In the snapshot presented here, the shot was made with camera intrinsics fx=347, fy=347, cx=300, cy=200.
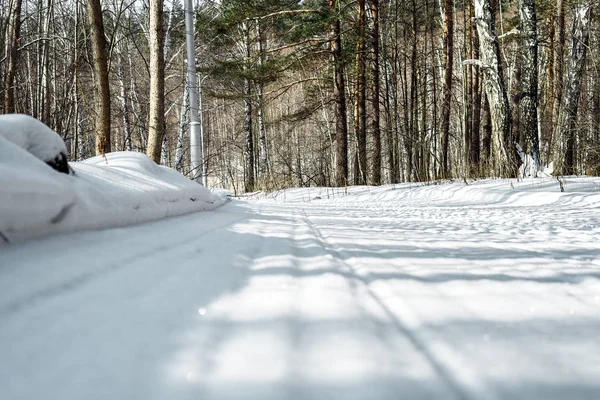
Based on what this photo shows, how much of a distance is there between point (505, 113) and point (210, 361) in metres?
6.00

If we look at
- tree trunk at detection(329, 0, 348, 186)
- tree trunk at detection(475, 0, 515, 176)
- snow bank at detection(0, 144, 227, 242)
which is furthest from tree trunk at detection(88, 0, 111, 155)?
tree trunk at detection(475, 0, 515, 176)

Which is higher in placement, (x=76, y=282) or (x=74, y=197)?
(x=74, y=197)

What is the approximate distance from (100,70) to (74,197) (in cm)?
457

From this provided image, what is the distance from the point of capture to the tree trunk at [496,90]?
527 cm

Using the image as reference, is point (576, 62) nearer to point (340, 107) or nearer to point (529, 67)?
point (529, 67)

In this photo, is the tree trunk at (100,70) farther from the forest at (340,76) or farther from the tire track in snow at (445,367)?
the tire track in snow at (445,367)

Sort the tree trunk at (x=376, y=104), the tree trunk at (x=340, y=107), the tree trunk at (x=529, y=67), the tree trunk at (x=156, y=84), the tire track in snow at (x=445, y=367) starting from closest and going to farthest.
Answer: the tire track in snow at (x=445, y=367), the tree trunk at (x=156, y=84), the tree trunk at (x=529, y=67), the tree trunk at (x=376, y=104), the tree trunk at (x=340, y=107)

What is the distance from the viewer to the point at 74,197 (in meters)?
1.12

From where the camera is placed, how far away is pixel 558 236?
4.91 feet

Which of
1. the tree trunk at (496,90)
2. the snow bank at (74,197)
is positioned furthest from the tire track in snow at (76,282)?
the tree trunk at (496,90)

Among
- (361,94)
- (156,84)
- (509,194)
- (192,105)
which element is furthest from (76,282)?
(361,94)

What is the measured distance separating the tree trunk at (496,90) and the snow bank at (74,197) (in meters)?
5.02

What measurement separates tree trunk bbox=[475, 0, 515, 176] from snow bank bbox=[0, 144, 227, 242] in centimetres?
502

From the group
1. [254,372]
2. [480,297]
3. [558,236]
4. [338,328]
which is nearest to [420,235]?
[558,236]
